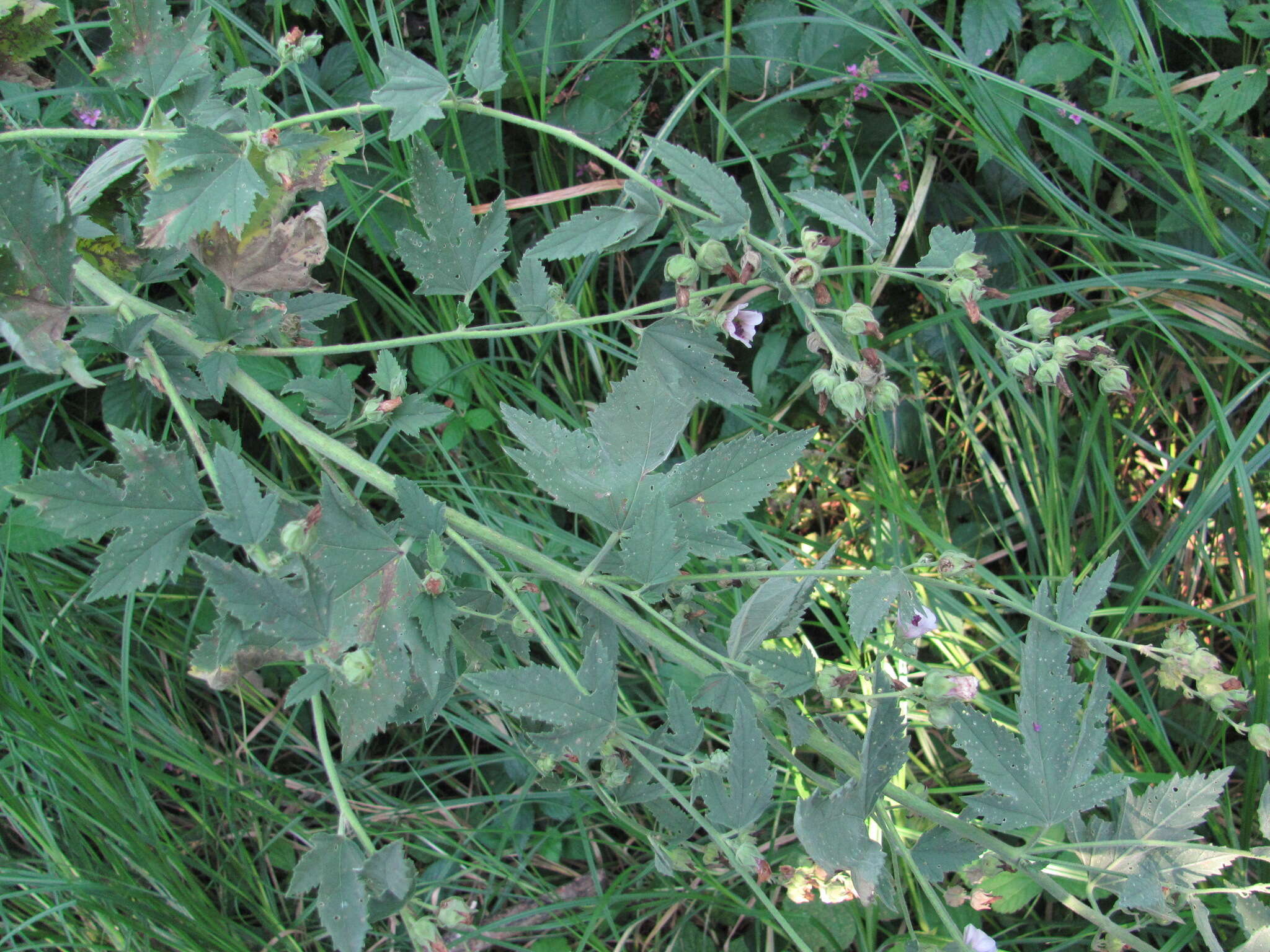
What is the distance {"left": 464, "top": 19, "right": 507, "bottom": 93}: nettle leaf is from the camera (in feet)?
4.36

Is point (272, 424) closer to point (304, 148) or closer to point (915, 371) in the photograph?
point (304, 148)

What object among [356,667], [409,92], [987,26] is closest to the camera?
[356,667]

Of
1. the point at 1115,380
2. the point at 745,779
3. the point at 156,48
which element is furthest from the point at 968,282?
the point at 156,48

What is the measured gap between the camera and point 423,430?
201 centimetres

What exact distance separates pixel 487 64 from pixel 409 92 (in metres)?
0.13

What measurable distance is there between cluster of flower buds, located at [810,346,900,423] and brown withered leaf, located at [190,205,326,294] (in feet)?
2.81

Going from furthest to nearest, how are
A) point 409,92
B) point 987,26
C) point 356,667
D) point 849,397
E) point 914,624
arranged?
point 987,26
point 914,624
point 409,92
point 849,397
point 356,667

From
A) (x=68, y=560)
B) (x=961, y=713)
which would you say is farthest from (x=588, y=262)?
(x=68, y=560)

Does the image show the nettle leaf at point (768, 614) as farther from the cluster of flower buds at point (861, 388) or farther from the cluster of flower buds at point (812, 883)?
the cluster of flower buds at point (812, 883)

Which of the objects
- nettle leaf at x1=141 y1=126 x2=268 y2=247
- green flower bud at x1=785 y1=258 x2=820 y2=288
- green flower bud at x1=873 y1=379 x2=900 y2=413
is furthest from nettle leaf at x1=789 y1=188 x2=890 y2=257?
nettle leaf at x1=141 y1=126 x2=268 y2=247

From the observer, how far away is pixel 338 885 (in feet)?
3.86

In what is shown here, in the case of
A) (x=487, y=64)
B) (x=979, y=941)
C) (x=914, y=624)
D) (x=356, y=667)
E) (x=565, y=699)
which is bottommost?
(x=979, y=941)

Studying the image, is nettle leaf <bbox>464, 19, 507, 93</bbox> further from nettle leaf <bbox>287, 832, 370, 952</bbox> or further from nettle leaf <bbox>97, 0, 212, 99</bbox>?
nettle leaf <bbox>287, 832, 370, 952</bbox>

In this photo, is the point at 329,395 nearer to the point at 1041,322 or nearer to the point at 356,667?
the point at 356,667
